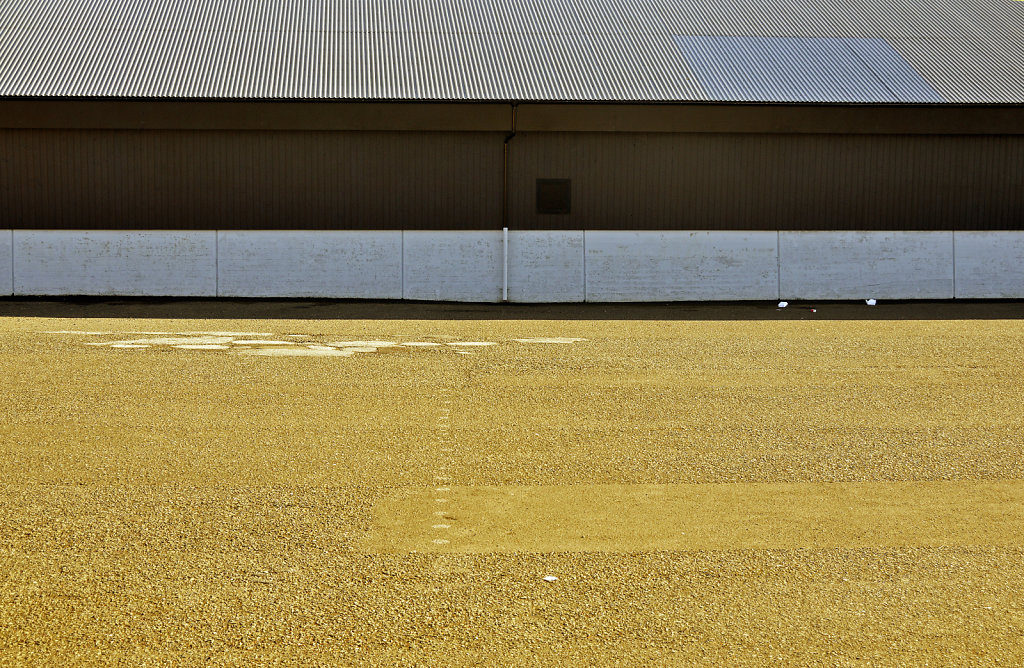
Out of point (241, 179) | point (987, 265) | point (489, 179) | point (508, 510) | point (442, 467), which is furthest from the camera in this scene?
point (489, 179)

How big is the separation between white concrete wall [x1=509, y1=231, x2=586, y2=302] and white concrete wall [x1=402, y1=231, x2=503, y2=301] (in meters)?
0.37

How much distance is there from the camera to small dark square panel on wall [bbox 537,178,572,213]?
2525 centimetres

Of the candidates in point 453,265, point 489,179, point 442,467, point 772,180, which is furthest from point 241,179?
point 442,467

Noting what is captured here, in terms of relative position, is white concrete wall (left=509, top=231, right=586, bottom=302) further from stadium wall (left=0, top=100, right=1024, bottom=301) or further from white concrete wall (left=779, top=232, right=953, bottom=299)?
white concrete wall (left=779, top=232, right=953, bottom=299)

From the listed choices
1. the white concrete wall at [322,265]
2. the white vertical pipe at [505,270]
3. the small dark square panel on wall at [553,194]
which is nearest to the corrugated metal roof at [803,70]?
the small dark square panel on wall at [553,194]

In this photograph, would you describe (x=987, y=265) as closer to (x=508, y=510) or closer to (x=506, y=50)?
(x=506, y=50)

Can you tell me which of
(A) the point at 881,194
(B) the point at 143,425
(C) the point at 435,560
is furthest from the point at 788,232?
(C) the point at 435,560

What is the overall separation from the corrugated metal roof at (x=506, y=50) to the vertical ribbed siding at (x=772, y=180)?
101 cm

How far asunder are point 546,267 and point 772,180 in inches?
220

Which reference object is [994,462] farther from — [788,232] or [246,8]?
[246,8]

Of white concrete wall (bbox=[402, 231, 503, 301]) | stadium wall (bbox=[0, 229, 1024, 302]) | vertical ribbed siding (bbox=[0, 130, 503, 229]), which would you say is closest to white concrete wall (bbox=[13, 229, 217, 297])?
stadium wall (bbox=[0, 229, 1024, 302])

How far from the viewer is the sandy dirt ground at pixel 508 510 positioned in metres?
5.19

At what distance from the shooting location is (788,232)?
24594 mm

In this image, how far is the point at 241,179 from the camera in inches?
975
